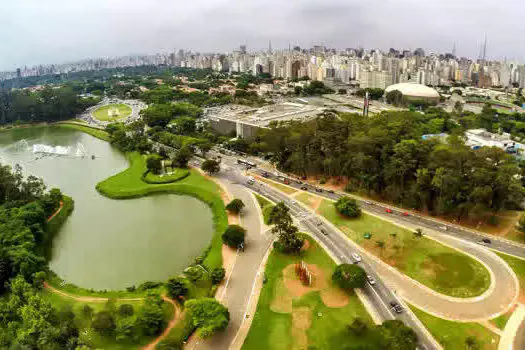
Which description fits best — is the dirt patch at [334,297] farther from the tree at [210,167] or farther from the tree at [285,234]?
the tree at [210,167]

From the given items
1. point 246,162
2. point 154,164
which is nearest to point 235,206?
point 246,162

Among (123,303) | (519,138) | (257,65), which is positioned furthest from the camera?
(257,65)

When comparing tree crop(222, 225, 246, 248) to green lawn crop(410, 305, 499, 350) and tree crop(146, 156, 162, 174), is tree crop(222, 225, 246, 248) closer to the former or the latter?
green lawn crop(410, 305, 499, 350)

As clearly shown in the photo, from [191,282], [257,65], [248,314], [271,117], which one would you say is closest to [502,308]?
[248,314]

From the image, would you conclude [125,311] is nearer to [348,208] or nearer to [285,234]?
[285,234]

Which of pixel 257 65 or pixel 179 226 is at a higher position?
pixel 257 65

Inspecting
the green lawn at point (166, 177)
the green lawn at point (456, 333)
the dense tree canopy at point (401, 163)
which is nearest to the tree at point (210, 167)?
the green lawn at point (166, 177)

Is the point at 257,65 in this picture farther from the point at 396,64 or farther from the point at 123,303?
the point at 123,303

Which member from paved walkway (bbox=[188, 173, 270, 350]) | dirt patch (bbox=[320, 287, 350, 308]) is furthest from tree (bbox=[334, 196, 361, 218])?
dirt patch (bbox=[320, 287, 350, 308])
